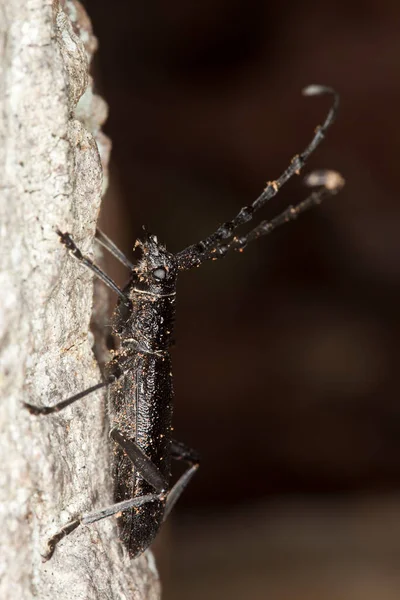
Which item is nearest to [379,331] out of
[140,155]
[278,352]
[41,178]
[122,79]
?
[278,352]

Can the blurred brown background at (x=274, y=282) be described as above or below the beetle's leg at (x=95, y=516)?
above

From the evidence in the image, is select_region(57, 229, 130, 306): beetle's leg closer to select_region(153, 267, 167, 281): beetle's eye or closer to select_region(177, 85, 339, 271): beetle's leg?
select_region(153, 267, 167, 281): beetle's eye

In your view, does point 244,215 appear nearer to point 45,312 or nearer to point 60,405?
point 45,312

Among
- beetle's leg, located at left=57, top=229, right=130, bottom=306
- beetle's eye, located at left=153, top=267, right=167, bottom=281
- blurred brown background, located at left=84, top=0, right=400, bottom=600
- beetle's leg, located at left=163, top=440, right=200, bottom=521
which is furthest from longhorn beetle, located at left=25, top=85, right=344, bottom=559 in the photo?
blurred brown background, located at left=84, top=0, right=400, bottom=600

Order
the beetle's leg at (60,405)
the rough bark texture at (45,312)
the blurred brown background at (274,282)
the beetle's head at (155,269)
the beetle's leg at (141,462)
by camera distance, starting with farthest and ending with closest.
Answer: the blurred brown background at (274,282) → the beetle's head at (155,269) → the beetle's leg at (141,462) → the beetle's leg at (60,405) → the rough bark texture at (45,312)

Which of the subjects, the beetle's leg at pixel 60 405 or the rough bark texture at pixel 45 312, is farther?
the beetle's leg at pixel 60 405

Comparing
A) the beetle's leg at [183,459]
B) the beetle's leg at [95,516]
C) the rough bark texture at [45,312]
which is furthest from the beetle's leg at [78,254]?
the beetle's leg at [183,459]

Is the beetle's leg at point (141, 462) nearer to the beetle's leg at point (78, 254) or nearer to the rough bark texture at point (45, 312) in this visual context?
the rough bark texture at point (45, 312)
